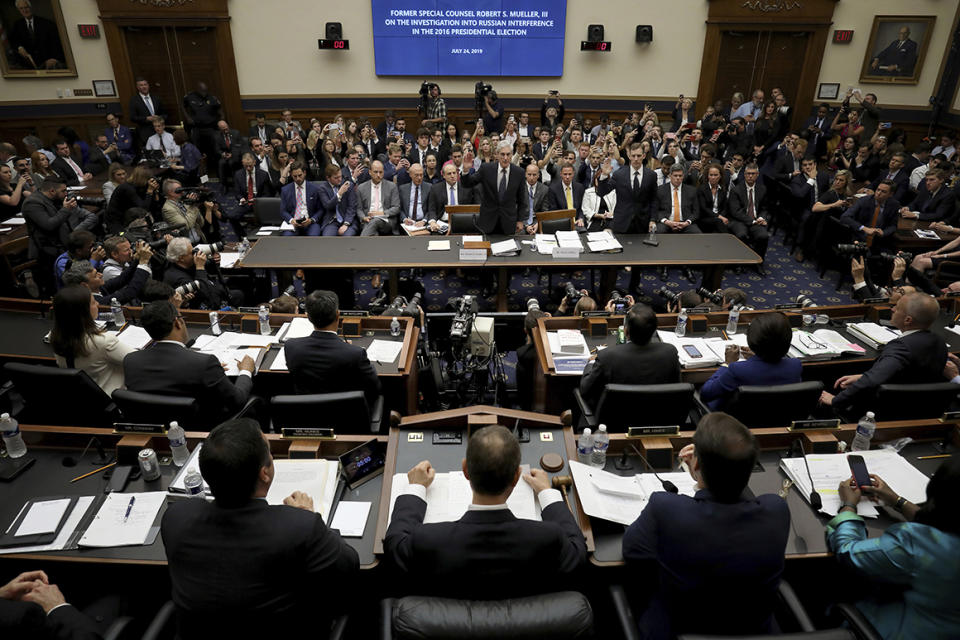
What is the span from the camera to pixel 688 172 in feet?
27.6

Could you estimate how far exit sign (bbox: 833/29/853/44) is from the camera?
11.7 metres

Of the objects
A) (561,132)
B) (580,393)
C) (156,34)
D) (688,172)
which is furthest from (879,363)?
(156,34)

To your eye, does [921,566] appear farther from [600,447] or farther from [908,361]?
[908,361]

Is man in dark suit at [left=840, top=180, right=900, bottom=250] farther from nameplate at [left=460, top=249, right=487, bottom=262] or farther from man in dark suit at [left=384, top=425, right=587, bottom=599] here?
man in dark suit at [left=384, top=425, right=587, bottom=599]

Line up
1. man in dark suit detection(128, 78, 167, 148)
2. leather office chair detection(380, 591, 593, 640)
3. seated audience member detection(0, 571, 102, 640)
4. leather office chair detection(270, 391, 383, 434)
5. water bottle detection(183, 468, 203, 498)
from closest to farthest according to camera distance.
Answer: leather office chair detection(380, 591, 593, 640)
seated audience member detection(0, 571, 102, 640)
water bottle detection(183, 468, 203, 498)
leather office chair detection(270, 391, 383, 434)
man in dark suit detection(128, 78, 167, 148)

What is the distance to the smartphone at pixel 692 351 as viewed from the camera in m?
4.00

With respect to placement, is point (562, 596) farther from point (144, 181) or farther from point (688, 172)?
point (688, 172)

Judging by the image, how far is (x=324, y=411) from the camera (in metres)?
3.05

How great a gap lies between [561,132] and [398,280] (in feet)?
17.6

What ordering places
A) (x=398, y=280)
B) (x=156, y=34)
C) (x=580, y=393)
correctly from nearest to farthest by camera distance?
(x=580, y=393), (x=398, y=280), (x=156, y=34)

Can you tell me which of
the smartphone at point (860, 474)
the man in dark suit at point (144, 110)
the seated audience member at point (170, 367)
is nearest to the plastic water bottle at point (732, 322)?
the smartphone at point (860, 474)

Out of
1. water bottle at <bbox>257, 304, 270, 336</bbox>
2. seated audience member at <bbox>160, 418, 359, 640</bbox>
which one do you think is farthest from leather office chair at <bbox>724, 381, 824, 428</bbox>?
water bottle at <bbox>257, 304, 270, 336</bbox>

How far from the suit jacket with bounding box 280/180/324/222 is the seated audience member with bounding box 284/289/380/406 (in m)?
4.07

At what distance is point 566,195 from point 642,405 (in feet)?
14.7
